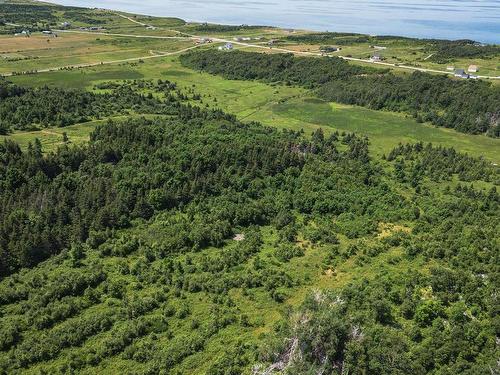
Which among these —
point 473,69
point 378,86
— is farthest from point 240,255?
point 473,69

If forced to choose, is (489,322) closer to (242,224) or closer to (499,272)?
(499,272)

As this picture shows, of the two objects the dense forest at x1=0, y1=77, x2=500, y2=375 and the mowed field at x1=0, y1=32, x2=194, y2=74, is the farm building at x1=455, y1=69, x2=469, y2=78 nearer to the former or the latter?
the dense forest at x1=0, y1=77, x2=500, y2=375

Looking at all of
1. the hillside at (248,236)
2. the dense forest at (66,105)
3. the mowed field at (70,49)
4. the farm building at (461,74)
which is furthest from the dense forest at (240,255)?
the mowed field at (70,49)

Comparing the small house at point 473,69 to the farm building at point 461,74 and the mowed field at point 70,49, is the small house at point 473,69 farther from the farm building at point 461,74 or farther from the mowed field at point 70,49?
the mowed field at point 70,49

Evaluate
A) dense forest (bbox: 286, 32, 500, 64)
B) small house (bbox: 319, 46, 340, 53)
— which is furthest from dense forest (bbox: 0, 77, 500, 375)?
small house (bbox: 319, 46, 340, 53)

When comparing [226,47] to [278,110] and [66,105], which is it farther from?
A: [66,105]

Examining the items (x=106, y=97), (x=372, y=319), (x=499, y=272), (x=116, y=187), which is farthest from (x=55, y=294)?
(x=106, y=97)

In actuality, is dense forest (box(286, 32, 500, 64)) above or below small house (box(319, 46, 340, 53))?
above
